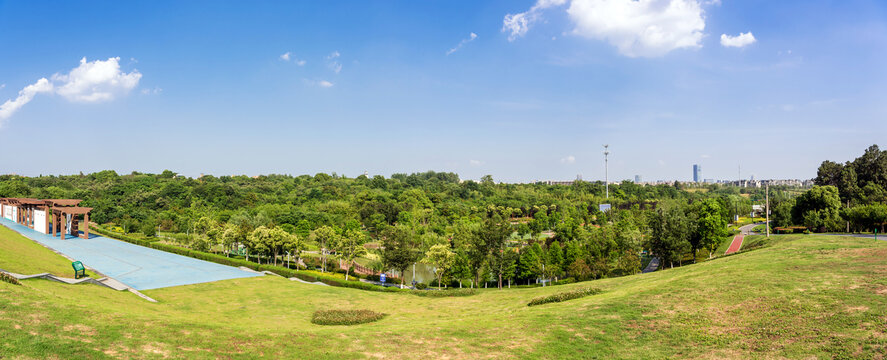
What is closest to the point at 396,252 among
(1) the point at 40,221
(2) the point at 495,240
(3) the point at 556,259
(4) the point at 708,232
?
(2) the point at 495,240

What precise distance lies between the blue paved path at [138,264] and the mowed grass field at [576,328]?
11568mm

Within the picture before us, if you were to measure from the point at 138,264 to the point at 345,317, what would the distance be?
2968cm

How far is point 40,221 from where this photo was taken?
5522 centimetres

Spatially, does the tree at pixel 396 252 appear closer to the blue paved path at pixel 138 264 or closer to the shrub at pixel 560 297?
the blue paved path at pixel 138 264

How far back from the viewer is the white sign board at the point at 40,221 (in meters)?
54.5

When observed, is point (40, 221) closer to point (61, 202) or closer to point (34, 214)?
point (34, 214)

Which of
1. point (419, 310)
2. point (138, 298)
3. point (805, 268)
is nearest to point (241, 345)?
point (419, 310)

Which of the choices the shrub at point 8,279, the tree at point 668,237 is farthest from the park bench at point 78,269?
the tree at point 668,237

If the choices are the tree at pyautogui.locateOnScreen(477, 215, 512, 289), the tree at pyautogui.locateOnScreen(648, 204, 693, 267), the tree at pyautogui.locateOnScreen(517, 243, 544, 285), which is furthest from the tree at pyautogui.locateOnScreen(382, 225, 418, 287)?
the tree at pyautogui.locateOnScreen(648, 204, 693, 267)

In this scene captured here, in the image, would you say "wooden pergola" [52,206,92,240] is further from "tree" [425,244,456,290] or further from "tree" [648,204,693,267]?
"tree" [648,204,693,267]

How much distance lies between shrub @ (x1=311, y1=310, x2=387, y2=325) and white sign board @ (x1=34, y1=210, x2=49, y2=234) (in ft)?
185

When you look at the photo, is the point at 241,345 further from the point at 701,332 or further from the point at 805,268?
the point at 805,268

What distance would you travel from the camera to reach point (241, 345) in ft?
46.3

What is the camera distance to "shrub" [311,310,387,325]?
20.9m
